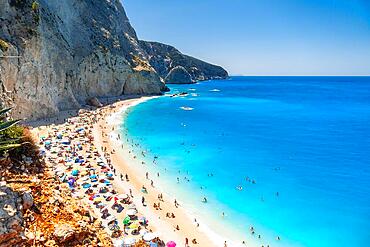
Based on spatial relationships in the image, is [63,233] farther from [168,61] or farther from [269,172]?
[168,61]

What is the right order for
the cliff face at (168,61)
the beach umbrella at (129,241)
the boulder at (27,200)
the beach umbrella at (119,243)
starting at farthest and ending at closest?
the cliff face at (168,61) < the beach umbrella at (129,241) < the beach umbrella at (119,243) < the boulder at (27,200)

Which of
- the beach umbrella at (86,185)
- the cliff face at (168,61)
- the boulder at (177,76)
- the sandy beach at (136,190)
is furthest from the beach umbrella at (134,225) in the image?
the boulder at (177,76)

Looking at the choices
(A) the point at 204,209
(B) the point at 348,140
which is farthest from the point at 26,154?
(B) the point at 348,140

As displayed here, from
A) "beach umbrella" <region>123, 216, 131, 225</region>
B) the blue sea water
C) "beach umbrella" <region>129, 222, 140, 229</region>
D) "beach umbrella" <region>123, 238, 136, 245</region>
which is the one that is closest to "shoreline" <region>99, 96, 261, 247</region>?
the blue sea water

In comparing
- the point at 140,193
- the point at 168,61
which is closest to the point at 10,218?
the point at 140,193

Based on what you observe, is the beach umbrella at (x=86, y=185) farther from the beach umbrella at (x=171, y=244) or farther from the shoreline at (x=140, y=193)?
the beach umbrella at (x=171, y=244)

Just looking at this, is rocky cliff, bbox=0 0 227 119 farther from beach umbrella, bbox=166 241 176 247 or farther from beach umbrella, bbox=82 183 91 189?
beach umbrella, bbox=166 241 176 247
